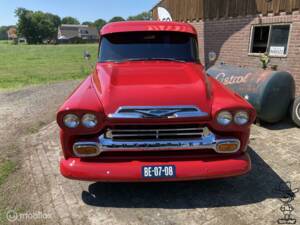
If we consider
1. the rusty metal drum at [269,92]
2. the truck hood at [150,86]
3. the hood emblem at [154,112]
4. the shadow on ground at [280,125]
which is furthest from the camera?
the shadow on ground at [280,125]

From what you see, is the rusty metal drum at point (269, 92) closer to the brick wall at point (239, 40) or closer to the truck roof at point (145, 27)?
the brick wall at point (239, 40)

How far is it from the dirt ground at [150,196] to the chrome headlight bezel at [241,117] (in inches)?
39.2

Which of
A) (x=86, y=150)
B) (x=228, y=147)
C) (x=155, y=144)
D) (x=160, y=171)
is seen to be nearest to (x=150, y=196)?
(x=160, y=171)

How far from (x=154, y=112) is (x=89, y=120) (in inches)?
27.4

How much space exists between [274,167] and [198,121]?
6.60 ft

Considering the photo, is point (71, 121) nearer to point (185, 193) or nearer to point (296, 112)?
point (185, 193)

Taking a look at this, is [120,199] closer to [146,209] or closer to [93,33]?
[146,209]

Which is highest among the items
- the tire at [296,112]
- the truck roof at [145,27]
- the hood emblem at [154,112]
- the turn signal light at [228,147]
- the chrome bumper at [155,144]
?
the truck roof at [145,27]

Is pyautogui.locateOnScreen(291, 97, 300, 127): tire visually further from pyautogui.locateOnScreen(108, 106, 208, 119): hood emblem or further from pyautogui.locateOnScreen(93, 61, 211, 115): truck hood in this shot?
pyautogui.locateOnScreen(108, 106, 208, 119): hood emblem

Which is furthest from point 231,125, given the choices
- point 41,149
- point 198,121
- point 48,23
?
point 48,23

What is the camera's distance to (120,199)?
144 inches

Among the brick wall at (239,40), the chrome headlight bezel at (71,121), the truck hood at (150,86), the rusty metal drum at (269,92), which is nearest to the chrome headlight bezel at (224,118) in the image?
the truck hood at (150,86)

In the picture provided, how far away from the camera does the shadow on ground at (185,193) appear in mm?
3584

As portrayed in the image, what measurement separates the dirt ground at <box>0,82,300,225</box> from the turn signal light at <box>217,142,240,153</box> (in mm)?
692
